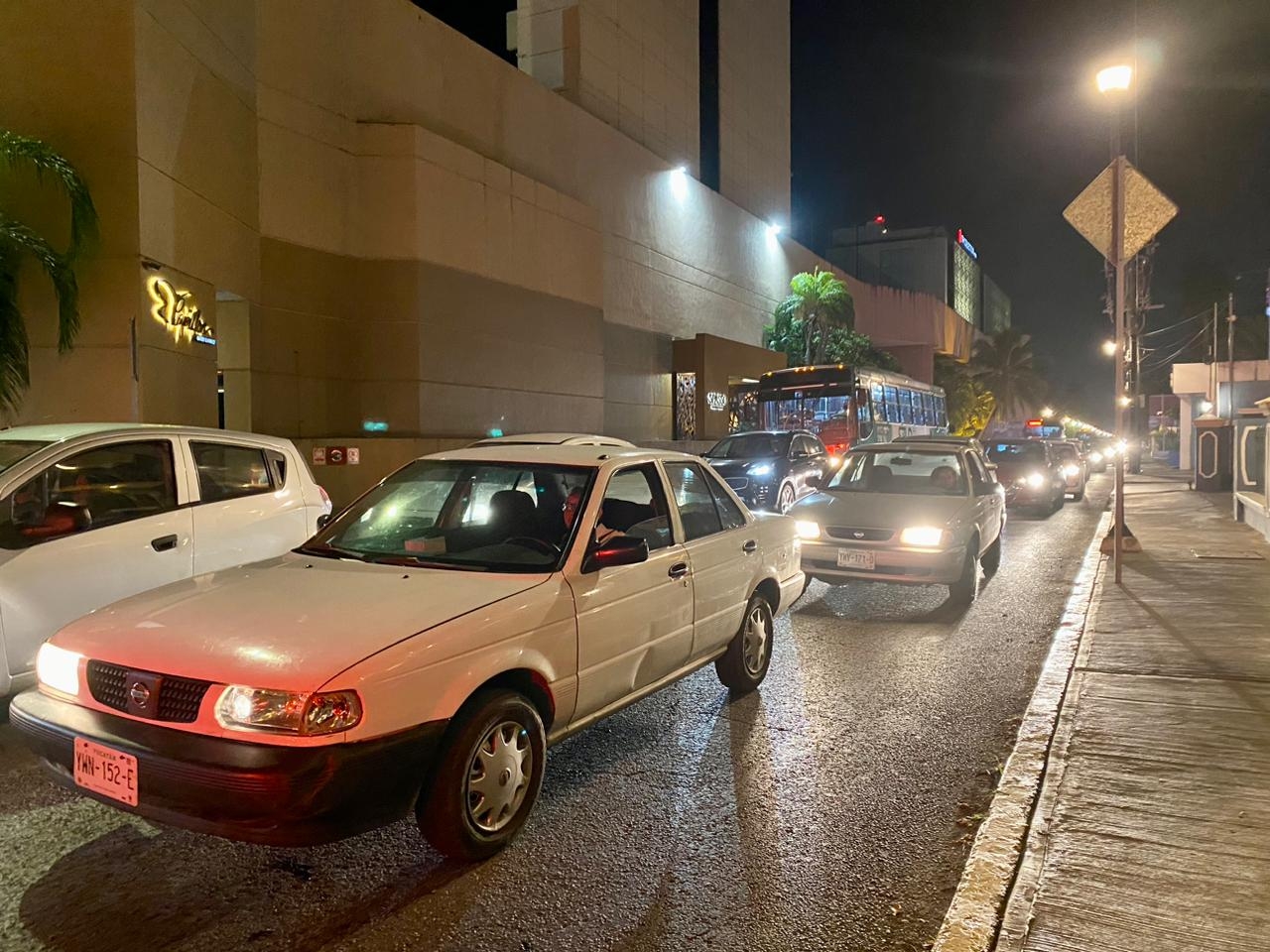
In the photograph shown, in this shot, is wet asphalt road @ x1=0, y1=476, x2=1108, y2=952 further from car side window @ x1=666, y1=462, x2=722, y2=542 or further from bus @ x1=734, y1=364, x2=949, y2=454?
bus @ x1=734, y1=364, x2=949, y2=454

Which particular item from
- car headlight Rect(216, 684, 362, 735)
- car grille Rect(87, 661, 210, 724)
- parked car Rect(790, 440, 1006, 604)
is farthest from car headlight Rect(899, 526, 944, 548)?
car grille Rect(87, 661, 210, 724)

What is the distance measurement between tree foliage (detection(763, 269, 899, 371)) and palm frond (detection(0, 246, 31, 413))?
Answer: 100ft

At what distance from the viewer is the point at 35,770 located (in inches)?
175

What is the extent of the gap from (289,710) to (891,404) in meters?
22.8

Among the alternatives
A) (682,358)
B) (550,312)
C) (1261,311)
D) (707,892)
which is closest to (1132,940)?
(707,892)

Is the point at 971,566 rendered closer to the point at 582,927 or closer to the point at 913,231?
the point at 582,927

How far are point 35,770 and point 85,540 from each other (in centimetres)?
129

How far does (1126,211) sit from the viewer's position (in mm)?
9289

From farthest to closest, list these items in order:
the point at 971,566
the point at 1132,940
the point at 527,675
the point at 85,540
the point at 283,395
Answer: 1. the point at 283,395
2. the point at 971,566
3. the point at 85,540
4. the point at 527,675
5. the point at 1132,940

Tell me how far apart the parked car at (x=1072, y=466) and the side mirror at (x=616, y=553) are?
64.0 ft

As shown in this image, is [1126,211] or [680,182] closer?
[1126,211]

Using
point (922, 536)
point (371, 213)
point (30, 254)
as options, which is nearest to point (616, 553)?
point (922, 536)

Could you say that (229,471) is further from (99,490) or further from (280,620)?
(280,620)

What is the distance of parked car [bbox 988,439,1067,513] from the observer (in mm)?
18750
